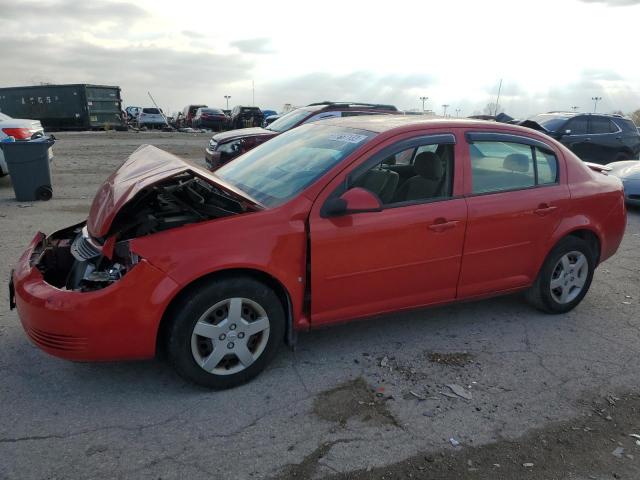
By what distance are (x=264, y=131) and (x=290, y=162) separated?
21.5ft

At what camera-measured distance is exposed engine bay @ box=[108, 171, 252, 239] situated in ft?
10.3

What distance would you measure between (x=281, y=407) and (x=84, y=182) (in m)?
9.32

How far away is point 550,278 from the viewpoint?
4367mm

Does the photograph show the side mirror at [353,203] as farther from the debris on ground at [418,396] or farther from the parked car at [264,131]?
the parked car at [264,131]

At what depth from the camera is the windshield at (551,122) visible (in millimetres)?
13016

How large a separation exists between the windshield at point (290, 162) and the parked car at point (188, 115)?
3534 centimetres

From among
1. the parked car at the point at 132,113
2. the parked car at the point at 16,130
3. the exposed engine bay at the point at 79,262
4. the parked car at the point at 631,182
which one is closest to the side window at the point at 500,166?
the exposed engine bay at the point at 79,262

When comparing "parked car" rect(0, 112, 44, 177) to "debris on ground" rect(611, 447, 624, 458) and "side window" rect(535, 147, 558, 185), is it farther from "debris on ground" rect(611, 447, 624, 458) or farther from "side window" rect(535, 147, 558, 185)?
"debris on ground" rect(611, 447, 624, 458)

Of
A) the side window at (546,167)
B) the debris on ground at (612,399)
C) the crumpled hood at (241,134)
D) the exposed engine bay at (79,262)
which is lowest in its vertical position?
the debris on ground at (612,399)

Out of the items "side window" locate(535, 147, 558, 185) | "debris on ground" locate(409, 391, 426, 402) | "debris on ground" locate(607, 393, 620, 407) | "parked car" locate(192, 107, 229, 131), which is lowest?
"debris on ground" locate(607, 393, 620, 407)

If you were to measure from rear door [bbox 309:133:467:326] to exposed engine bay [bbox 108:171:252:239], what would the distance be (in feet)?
1.90

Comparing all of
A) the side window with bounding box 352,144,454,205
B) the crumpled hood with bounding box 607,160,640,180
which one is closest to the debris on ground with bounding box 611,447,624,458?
the side window with bounding box 352,144,454,205

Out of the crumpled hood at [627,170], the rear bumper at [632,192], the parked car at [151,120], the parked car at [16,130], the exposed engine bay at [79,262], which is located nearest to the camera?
the exposed engine bay at [79,262]

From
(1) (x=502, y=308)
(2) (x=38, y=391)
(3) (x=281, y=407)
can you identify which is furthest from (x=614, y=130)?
(2) (x=38, y=391)
